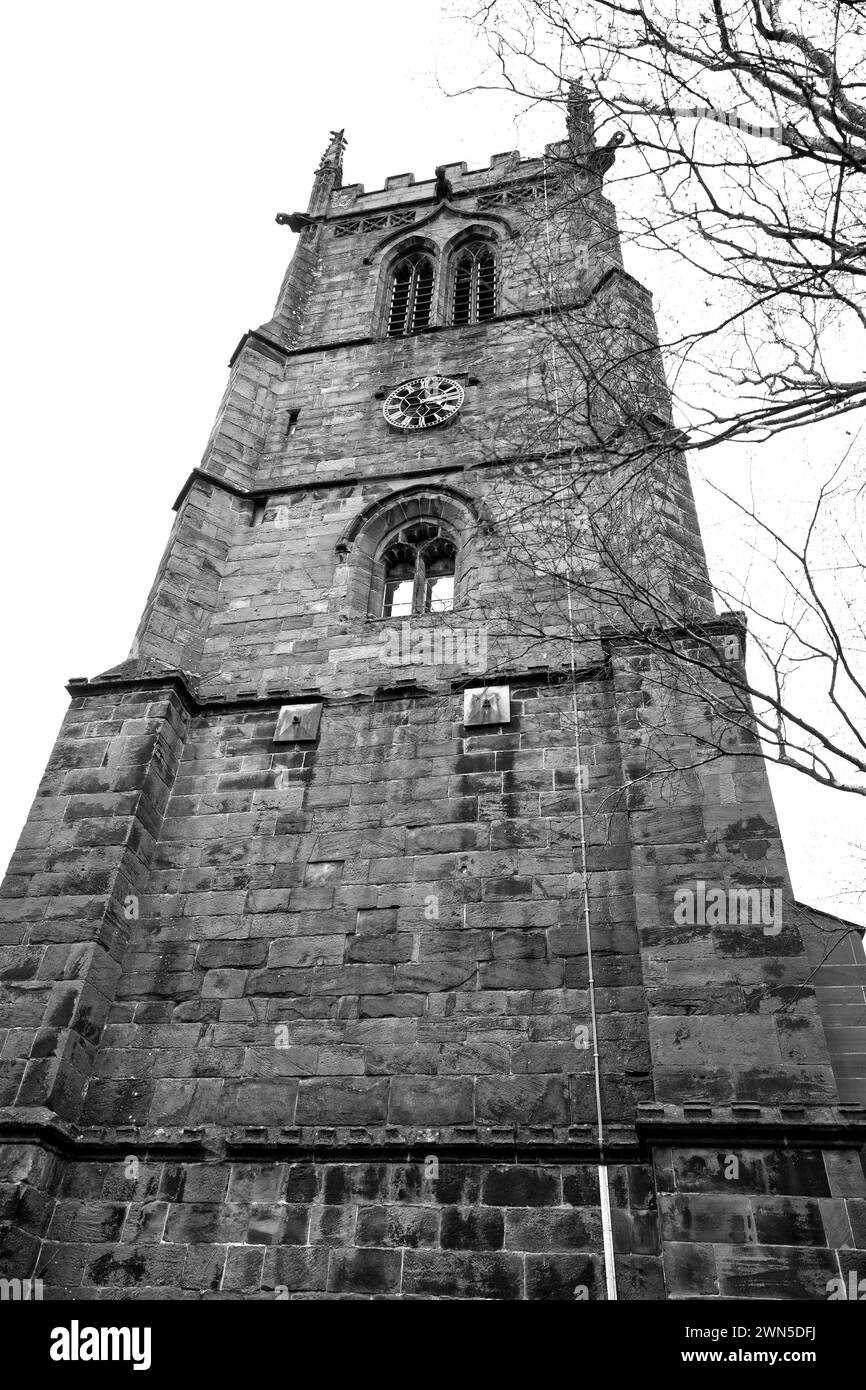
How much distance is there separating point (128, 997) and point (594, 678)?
16.5ft

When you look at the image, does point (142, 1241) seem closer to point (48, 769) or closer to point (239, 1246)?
point (239, 1246)

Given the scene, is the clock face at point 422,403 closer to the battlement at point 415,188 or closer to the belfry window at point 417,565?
the belfry window at point 417,565

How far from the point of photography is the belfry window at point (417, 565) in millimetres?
12641

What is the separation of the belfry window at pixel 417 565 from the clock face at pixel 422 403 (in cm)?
213

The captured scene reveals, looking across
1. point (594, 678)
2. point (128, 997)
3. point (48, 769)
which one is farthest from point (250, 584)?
point (128, 997)

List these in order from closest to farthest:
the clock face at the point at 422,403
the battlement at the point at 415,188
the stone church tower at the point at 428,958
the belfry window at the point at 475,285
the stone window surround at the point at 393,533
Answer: the stone church tower at the point at 428,958 < the stone window surround at the point at 393,533 < the clock face at the point at 422,403 < the belfry window at the point at 475,285 < the battlement at the point at 415,188

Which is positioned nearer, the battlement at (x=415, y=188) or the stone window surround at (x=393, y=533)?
the stone window surround at (x=393, y=533)

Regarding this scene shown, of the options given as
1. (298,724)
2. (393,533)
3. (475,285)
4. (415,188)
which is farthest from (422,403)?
(415,188)

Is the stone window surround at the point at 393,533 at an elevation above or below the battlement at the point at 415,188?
below

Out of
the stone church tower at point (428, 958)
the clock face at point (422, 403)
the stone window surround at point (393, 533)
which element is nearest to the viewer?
the stone church tower at point (428, 958)

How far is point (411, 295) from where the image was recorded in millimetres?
18516

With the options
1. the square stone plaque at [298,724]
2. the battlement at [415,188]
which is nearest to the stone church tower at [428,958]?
the square stone plaque at [298,724]

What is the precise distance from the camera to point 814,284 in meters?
6.14

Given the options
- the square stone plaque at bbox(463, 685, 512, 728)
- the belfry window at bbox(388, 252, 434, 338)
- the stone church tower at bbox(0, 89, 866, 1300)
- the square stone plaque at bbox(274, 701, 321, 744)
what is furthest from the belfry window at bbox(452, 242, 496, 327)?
the square stone plaque at bbox(274, 701, 321, 744)
